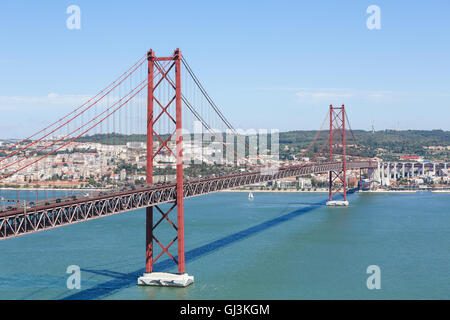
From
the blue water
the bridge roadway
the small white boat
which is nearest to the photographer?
the bridge roadway

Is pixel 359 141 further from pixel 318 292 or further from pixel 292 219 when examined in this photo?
pixel 318 292

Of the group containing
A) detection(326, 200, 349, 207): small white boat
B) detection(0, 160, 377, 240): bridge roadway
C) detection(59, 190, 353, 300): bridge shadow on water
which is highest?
detection(0, 160, 377, 240): bridge roadway

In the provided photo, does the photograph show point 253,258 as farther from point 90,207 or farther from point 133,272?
point 90,207

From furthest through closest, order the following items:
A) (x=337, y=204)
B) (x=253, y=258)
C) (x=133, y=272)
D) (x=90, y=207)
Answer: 1. (x=337, y=204)
2. (x=253, y=258)
3. (x=133, y=272)
4. (x=90, y=207)

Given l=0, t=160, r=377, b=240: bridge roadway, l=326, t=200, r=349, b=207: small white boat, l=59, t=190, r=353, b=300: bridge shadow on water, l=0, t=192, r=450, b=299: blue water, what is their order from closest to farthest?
l=0, t=160, r=377, b=240: bridge roadway
l=59, t=190, r=353, b=300: bridge shadow on water
l=0, t=192, r=450, b=299: blue water
l=326, t=200, r=349, b=207: small white boat

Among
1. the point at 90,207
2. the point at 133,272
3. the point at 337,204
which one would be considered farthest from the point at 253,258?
the point at 337,204

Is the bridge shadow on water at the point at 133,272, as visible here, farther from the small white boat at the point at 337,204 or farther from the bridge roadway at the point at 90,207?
the small white boat at the point at 337,204

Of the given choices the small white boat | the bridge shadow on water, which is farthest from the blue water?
the small white boat

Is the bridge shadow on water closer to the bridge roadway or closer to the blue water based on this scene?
the blue water
